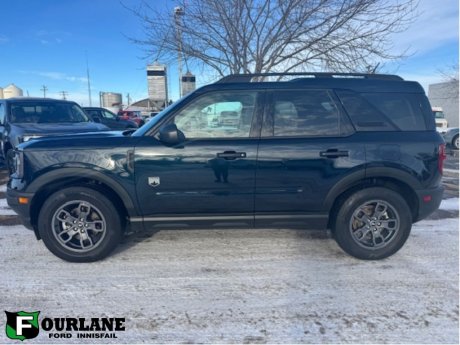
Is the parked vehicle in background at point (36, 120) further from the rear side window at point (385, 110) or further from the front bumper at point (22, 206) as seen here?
the rear side window at point (385, 110)

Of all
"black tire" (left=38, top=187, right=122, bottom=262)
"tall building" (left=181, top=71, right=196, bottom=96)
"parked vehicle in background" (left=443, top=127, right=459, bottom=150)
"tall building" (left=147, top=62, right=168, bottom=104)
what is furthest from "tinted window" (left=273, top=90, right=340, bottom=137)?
"tall building" (left=147, top=62, right=168, bottom=104)

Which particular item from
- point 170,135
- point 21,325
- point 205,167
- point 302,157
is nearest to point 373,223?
point 302,157

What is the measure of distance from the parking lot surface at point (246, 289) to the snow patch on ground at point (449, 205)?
1.49 m

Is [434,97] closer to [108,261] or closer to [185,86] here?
[185,86]

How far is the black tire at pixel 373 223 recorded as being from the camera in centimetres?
339

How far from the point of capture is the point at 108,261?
3463mm

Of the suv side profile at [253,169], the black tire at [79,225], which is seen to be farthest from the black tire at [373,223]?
the black tire at [79,225]

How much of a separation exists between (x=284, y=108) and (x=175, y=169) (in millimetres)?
1333

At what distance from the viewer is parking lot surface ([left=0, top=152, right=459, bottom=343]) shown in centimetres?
238

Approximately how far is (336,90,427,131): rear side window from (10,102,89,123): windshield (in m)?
6.34

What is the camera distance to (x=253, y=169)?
328cm

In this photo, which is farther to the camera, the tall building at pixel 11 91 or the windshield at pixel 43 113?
the tall building at pixel 11 91

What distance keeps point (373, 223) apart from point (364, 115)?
3.90ft

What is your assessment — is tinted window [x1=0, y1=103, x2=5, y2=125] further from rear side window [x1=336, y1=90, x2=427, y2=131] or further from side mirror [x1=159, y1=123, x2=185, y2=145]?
rear side window [x1=336, y1=90, x2=427, y2=131]
